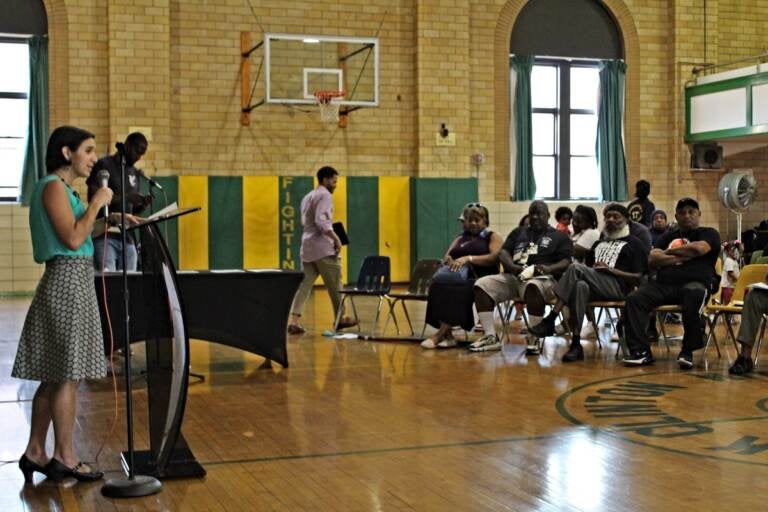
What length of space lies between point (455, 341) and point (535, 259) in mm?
1046

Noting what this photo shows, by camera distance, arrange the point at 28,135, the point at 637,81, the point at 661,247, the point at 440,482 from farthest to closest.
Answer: the point at 637,81
the point at 28,135
the point at 661,247
the point at 440,482

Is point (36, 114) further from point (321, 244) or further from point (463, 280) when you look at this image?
point (463, 280)

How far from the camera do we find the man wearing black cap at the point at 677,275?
306 inches

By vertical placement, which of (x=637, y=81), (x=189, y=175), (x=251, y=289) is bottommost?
(x=251, y=289)

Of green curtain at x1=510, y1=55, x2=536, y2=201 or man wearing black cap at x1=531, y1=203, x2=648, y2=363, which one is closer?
man wearing black cap at x1=531, y1=203, x2=648, y2=363

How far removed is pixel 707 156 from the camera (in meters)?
18.0

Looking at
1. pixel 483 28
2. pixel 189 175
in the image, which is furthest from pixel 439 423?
pixel 483 28

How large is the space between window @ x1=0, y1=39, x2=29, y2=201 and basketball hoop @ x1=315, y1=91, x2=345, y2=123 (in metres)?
4.29

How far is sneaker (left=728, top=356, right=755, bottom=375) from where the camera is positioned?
7.33 meters

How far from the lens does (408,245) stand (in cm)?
1692

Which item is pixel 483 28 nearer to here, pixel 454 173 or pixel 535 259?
pixel 454 173

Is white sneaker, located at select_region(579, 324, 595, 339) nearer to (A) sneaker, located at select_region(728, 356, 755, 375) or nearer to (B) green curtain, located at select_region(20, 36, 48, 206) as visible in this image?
(A) sneaker, located at select_region(728, 356, 755, 375)

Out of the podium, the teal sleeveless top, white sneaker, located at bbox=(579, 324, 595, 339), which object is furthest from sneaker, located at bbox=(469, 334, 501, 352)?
the teal sleeveless top

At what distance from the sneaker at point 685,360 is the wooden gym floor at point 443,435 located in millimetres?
81
